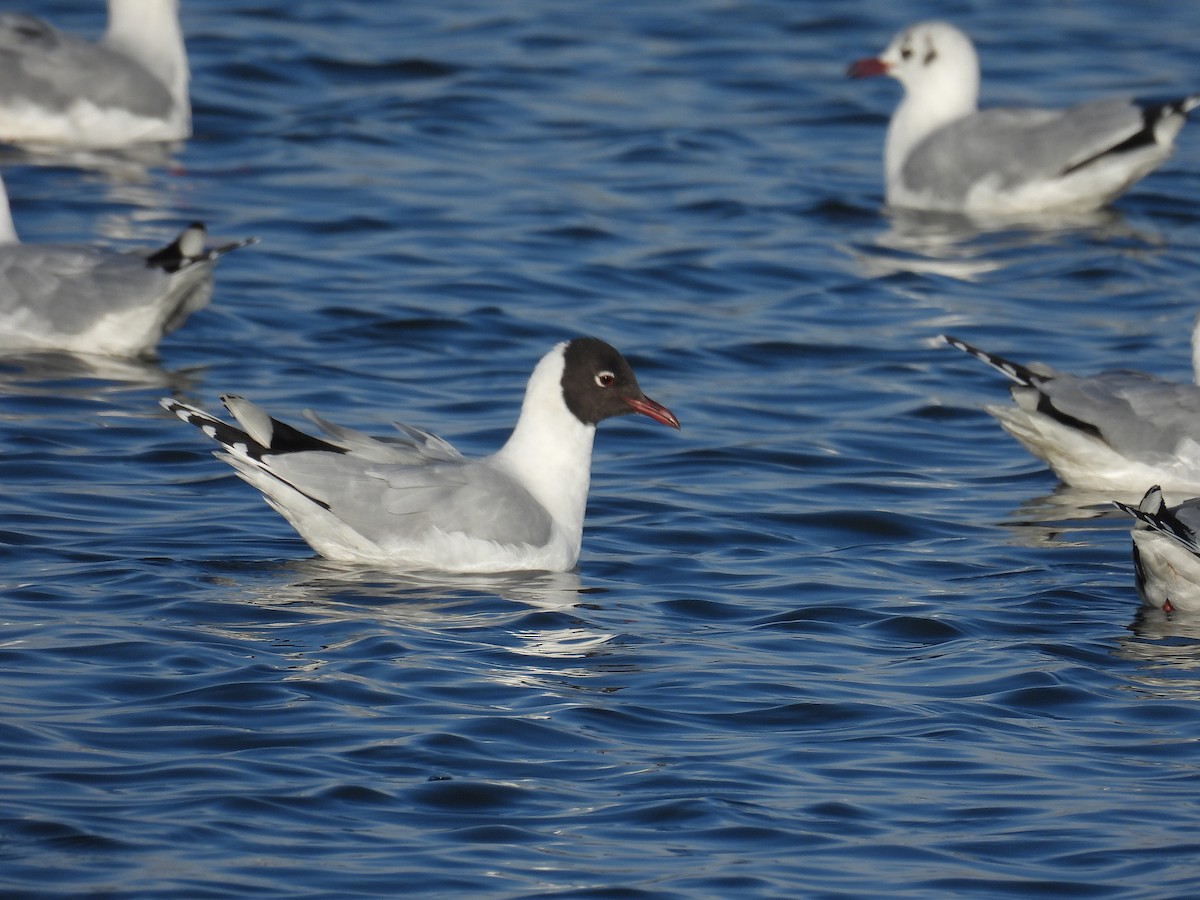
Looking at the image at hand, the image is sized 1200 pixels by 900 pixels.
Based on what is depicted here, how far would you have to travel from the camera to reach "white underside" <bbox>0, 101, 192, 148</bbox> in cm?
1550

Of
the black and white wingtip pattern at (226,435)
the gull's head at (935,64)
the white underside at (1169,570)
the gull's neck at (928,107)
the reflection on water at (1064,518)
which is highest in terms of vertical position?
the gull's head at (935,64)

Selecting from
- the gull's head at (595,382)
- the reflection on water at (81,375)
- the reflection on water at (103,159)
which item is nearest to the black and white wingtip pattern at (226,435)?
the gull's head at (595,382)

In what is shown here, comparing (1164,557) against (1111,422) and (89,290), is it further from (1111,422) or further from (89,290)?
(89,290)

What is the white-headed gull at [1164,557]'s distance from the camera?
26.4 feet

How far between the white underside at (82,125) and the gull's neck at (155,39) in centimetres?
23

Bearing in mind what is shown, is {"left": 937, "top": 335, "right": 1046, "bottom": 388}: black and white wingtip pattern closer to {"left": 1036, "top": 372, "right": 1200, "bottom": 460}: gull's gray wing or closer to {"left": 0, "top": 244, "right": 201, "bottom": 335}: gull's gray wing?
{"left": 1036, "top": 372, "right": 1200, "bottom": 460}: gull's gray wing

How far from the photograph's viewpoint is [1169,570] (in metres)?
8.09

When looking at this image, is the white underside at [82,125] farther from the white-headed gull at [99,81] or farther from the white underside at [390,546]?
the white underside at [390,546]

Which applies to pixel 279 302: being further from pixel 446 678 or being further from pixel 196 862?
pixel 196 862

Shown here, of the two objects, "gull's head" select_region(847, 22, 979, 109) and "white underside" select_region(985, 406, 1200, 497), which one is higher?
"gull's head" select_region(847, 22, 979, 109)

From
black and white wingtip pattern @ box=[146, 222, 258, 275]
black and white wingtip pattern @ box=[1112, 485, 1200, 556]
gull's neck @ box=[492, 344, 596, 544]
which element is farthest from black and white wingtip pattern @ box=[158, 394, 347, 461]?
black and white wingtip pattern @ box=[1112, 485, 1200, 556]

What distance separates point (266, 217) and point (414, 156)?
2027 millimetres

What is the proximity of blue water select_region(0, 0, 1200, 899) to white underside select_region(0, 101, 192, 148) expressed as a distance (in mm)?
297

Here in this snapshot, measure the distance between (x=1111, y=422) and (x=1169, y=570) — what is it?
219cm
